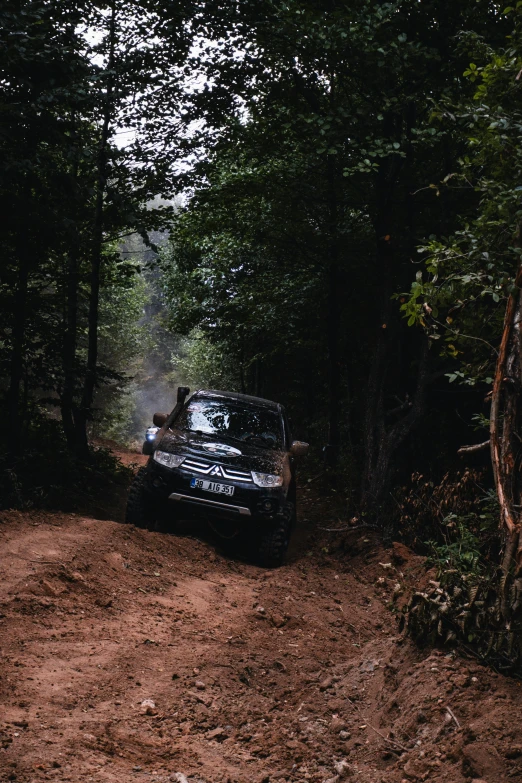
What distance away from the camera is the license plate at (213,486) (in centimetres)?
853

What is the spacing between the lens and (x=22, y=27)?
26.3ft

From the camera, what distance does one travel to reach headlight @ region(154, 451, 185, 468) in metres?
8.73

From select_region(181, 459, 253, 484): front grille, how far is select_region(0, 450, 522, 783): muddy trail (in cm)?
152

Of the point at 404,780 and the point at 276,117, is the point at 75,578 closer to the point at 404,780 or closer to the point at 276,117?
the point at 404,780

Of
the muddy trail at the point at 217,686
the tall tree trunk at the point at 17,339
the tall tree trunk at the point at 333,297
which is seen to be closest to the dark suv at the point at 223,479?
the muddy trail at the point at 217,686

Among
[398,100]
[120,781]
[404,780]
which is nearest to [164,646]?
[120,781]

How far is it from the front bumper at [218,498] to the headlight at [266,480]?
0.19ft

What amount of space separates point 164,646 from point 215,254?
17.9m

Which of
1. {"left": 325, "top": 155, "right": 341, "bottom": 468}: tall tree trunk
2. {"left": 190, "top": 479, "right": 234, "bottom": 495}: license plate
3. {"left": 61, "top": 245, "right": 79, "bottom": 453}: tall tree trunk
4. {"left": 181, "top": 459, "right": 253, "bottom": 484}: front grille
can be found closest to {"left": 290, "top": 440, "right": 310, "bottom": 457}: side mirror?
{"left": 181, "top": 459, "right": 253, "bottom": 484}: front grille

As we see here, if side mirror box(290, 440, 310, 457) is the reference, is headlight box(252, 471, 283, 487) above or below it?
below

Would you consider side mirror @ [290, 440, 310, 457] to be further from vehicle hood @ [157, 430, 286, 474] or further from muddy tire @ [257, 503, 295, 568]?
muddy tire @ [257, 503, 295, 568]

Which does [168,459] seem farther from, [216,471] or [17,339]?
[17,339]

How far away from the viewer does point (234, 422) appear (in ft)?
32.3

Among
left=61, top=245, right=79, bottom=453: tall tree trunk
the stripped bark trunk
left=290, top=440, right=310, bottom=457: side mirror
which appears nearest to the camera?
the stripped bark trunk
